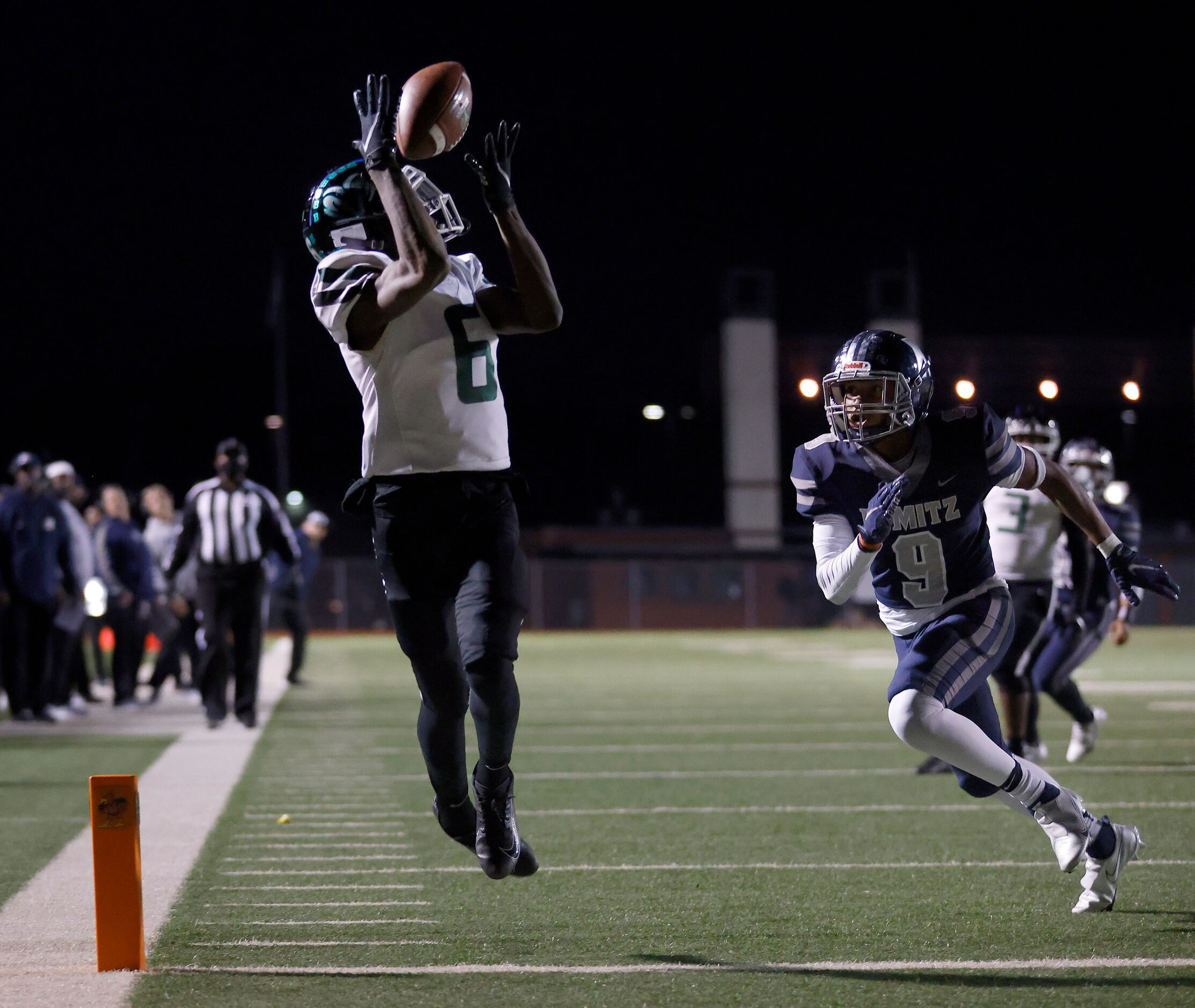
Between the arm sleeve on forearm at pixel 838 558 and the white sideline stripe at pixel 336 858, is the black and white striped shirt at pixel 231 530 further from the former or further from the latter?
the arm sleeve on forearm at pixel 838 558

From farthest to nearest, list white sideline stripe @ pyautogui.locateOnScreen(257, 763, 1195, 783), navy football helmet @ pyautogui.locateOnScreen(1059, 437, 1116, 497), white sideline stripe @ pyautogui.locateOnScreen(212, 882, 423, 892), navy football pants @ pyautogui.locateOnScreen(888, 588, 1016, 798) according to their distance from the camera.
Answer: navy football helmet @ pyautogui.locateOnScreen(1059, 437, 1116, 497) < white sideline stripe @ pyautogui.locateOnScreen(257, 763, 1195, 783) < white sideline stripe @ pyautogui.locateOnScreen(212, 882, 423, 892) < navy football pants @ pyautogui.locateOnScreen(888, 588, 1016, 798)

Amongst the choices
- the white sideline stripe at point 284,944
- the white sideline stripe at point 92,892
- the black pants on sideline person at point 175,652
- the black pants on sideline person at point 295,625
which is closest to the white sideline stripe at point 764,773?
the white sideline stripe at point 92,892

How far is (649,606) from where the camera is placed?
122ft

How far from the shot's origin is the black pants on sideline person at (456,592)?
13.1 feet

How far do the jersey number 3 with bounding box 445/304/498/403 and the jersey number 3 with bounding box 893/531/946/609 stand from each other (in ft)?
4.19

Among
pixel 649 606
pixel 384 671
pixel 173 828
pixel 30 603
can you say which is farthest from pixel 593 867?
pixel 649 606

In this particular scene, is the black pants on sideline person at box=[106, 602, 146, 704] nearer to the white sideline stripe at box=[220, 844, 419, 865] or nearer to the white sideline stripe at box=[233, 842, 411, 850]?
the white sideline stripe at box=[233, 842, 411, 850]

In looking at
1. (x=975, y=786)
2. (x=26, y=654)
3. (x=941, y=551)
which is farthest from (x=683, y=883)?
(x=26, y=654)

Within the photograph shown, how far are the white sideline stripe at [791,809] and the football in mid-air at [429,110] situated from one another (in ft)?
11.2

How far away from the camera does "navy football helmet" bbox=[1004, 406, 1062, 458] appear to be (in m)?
7.48

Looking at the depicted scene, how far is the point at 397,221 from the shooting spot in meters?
3.80

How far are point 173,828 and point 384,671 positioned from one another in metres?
11.3

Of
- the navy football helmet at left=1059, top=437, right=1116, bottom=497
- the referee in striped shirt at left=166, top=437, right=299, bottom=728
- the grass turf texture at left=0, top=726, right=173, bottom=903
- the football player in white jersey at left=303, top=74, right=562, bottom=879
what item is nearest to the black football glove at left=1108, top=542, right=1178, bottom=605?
the football player in white jersey at left=303, top=74, right=562, bottom=879

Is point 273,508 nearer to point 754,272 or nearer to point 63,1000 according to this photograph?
point 63,1000
